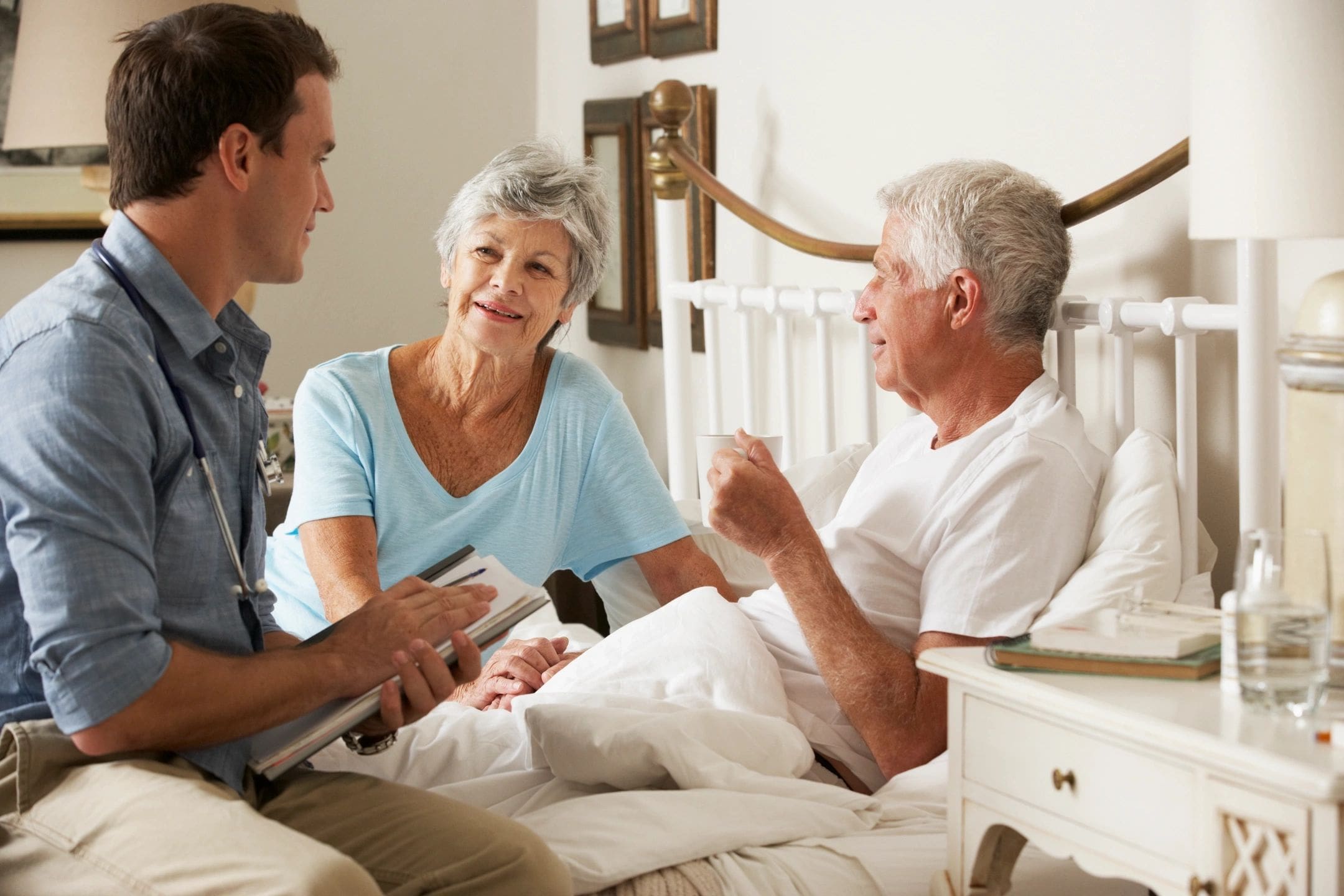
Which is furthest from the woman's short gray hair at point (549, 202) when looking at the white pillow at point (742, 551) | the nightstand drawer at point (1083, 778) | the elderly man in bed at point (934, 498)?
the nightstand drawer at point (1083, 778)

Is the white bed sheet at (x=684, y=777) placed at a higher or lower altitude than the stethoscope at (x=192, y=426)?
lower

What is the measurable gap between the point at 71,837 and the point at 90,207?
108 inches

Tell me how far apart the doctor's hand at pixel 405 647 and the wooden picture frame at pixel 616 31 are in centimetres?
214

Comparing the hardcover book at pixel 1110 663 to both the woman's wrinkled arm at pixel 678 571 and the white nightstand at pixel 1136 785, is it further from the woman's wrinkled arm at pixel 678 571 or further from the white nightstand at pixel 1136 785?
the woman's wrinkled arm at pixel 678 571

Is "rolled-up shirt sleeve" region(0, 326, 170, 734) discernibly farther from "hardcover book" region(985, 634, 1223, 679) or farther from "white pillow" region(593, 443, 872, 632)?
"white pillow" region(593, 443, 872, 632)

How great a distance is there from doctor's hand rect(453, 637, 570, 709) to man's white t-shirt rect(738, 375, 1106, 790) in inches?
12.8

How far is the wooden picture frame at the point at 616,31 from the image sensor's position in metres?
3.24

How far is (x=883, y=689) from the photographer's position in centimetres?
163

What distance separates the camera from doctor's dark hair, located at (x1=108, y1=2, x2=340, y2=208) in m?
1.33

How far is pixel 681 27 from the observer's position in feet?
10.1

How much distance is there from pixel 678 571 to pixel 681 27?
1407mm

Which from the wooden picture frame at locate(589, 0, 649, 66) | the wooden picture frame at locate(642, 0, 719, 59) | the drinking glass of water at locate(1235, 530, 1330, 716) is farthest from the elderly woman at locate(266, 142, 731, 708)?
the drinking glass of water at locate(1235, 530, 1330, 716)

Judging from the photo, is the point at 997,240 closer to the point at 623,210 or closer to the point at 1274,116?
the point at 1274,116

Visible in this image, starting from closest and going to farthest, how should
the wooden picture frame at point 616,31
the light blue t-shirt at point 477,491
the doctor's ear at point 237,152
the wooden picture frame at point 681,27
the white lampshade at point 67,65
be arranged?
the doctor's ear at point 237,152
the light blue t-shirt at point 477,491
the white lampshade at point 67,65
the wooden picture frame at point 681,27
the wooden picture frame at point 616,31
